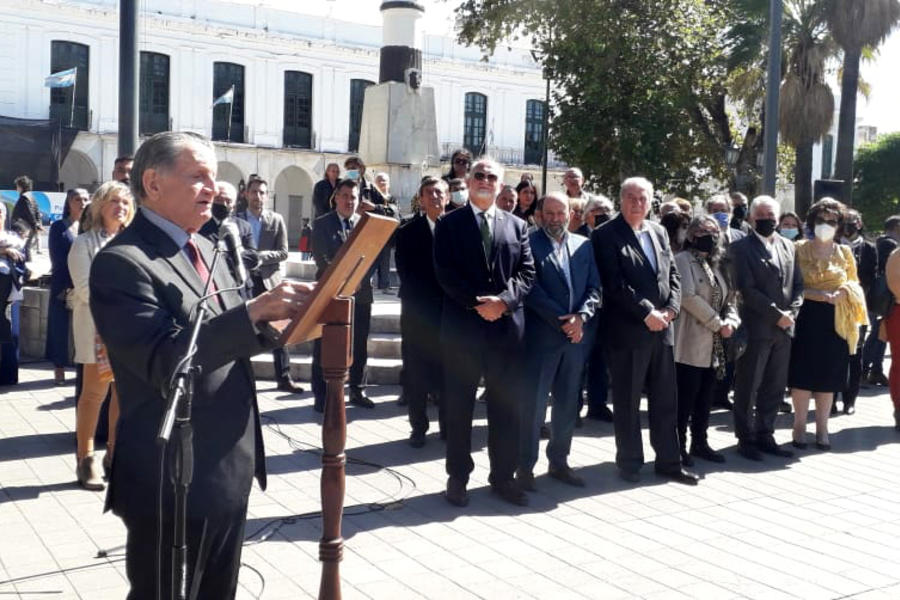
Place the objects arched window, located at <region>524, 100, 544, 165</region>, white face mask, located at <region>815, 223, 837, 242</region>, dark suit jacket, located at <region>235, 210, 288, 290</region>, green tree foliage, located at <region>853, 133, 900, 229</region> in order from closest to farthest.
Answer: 1. white face mask, located at <region>815, 223, 837, 242</region>
2. dark suit jacket, located at <region>235, 210, 288, 290</region>
3. green tree foliage, located at <region>853, 133, 900, 229</region>
4. arched window, located at <region>524, 100, 544, 165</region>

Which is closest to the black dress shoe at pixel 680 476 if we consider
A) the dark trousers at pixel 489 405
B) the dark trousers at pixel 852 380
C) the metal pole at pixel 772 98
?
the dark trousers at pixel 489 405

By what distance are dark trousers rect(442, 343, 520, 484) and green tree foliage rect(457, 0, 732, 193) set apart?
1317 centimetres

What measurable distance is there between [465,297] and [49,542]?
9.64ft

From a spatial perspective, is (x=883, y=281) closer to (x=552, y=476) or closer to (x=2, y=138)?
(x=552, y=476)

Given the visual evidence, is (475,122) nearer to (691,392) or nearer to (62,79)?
(62,79)

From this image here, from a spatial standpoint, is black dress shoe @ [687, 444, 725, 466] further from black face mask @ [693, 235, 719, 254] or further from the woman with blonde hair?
the woman with blonde hair

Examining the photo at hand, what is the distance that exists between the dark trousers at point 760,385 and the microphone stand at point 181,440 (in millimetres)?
6207

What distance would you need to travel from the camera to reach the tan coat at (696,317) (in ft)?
25.5

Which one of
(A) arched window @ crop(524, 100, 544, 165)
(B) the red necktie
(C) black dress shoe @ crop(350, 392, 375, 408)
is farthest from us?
(A) arched window @ crop(524, 100, 544, 165)

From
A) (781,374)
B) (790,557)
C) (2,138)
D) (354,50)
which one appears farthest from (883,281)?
(354,50)

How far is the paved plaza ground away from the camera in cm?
512

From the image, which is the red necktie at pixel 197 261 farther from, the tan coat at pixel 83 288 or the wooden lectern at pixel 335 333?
the tan coat at pixel 83 288

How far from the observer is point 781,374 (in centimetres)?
834

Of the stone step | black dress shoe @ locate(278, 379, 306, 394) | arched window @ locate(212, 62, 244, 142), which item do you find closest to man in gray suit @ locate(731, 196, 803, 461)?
the stone step
